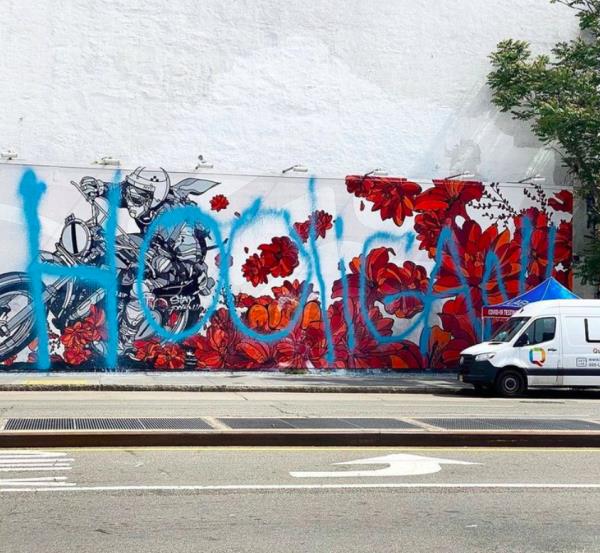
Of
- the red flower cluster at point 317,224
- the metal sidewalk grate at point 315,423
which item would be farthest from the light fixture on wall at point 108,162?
the metal sidewalk grate at point 315,423

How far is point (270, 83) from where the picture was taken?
27.0 m

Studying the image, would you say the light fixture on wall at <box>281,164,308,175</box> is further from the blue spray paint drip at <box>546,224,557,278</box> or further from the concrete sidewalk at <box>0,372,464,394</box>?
the blue spray paint drip at <box>546,224,557,278</box>

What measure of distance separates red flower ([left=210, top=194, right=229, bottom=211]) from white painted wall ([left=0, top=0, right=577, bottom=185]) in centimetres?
108

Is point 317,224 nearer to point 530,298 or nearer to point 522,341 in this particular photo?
point 530,298

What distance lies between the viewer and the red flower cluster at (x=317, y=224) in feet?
85.3

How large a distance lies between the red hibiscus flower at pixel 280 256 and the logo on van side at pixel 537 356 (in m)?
6.64

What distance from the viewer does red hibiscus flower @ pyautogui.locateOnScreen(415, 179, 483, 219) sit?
88.0 feet

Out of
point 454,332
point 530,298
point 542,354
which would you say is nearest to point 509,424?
point 542,354

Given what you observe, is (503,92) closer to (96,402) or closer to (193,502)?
(96,402)

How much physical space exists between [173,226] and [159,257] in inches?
33.1

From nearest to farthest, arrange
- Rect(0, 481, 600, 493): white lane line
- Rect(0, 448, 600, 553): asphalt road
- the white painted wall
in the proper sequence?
Rect(0, 448, 600, 553): asphalt road → Rect(0, 481, 600, 493): white lane line → the white painted wall

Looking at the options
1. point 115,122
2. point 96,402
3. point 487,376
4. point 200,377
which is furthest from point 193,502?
point 115,122

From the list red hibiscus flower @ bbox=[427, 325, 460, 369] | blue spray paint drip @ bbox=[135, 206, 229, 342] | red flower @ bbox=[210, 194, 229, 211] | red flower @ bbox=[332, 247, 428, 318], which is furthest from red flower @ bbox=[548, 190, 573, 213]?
blue spray paint drip @ bbox=[135, 206, 229, 342]

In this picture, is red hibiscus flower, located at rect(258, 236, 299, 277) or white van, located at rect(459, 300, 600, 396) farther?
red hibiscus flower, located at rect(258, 236, 299, 277)
